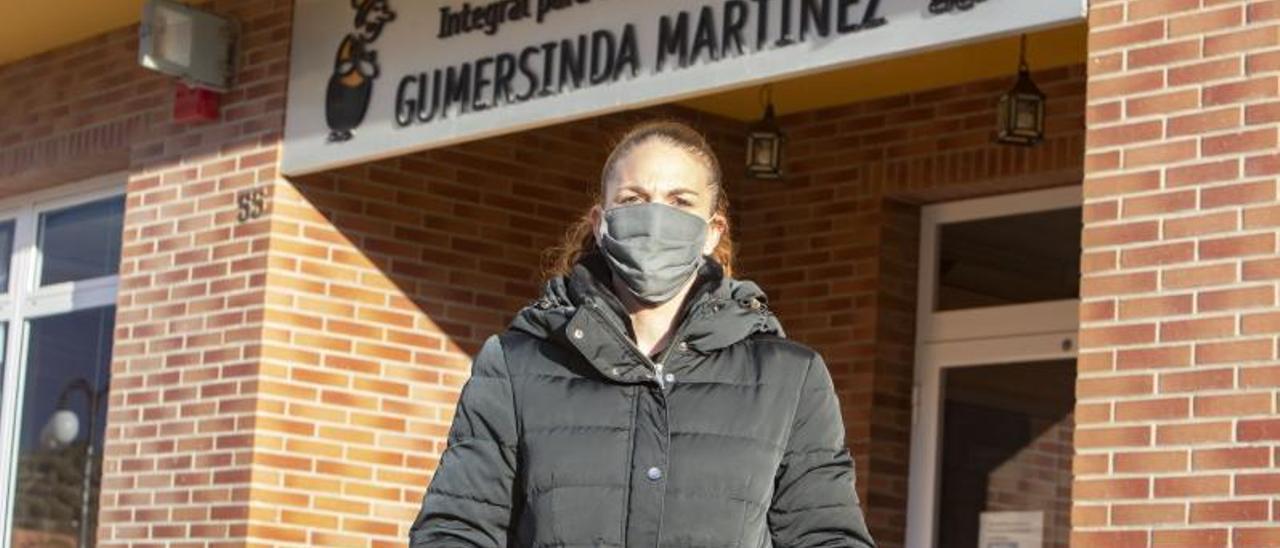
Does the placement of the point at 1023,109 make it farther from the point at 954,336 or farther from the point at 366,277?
the point at 366,277

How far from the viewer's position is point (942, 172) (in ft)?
30.9

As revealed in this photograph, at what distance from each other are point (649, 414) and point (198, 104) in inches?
259

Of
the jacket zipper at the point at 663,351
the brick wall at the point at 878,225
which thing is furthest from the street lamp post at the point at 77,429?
the jacket zipper at the point at 663,351

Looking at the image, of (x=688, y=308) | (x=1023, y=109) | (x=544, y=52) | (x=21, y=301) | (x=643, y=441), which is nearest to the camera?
(x=643, y=441)

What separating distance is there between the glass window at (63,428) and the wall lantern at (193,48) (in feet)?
4.92

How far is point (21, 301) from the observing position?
1100 centimetres

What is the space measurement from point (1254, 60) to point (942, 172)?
3.77 metres

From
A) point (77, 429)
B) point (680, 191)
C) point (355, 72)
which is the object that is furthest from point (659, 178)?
point (77, 429)

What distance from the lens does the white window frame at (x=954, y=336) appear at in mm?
9188

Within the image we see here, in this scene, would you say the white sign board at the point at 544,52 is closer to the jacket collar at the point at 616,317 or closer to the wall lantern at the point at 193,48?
the wall lantern at the point at 193,48

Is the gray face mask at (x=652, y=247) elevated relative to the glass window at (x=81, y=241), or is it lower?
lower

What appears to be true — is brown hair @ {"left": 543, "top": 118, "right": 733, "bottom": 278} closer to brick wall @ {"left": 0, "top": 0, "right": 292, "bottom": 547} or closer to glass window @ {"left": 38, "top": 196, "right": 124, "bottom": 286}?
brick wall @ {"left": 0, "top": 0, "right": 292, "bottom": 547}

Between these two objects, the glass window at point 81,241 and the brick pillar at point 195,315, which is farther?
the glass window at point 81,241

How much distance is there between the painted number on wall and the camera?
905cm
